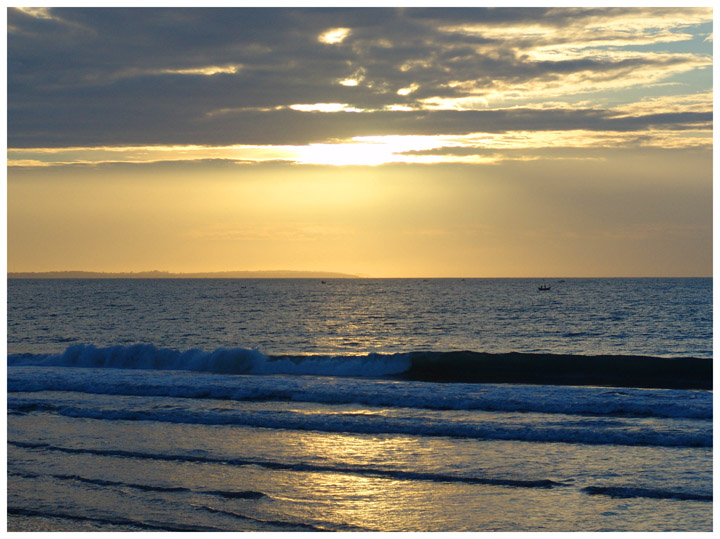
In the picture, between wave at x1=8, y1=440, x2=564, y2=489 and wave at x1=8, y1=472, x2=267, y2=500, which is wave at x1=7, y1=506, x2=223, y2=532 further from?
wave at x1=8, y1=440, x2=564, y2=489

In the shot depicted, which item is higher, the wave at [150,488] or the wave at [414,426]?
the wave at [150,488]

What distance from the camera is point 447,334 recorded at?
178 ft

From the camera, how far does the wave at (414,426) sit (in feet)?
51.3

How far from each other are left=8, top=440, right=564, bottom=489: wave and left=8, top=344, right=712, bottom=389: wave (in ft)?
47.4

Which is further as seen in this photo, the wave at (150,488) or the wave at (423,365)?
the wave at (423,365)

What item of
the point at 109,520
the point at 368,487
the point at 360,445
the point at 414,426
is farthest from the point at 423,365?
the point at 109,520

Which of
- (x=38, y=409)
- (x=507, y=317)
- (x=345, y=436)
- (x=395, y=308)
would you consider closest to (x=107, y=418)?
(x=38, y=409)

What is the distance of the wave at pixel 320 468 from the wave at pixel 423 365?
1446 cm

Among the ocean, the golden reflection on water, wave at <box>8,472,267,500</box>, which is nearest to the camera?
the golden reflection on water

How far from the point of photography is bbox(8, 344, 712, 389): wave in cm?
2797

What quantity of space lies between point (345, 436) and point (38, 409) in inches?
354

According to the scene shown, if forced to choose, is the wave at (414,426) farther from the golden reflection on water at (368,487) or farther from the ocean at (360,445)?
the golden reflection on water at (368,487)

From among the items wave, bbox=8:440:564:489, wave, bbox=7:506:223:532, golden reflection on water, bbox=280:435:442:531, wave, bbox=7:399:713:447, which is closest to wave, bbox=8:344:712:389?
wave, bbox=7:399:713:447

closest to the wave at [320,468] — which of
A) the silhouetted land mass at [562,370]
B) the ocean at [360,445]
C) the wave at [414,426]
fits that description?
the ocean at [360,445]
